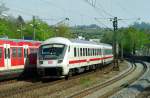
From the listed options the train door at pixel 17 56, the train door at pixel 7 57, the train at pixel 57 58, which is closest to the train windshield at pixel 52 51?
the train at pixel 57 58

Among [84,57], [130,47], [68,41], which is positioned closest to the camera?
[68,41]

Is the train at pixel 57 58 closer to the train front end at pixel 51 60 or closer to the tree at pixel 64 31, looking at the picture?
the train front end at pixel 51 60

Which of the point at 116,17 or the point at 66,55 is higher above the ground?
the point at 116,17

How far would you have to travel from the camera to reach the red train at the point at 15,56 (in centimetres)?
2747

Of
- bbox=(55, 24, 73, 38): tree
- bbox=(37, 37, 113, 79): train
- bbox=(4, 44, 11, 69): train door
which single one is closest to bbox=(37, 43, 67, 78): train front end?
bbox=(37, 37, 113, 79): train

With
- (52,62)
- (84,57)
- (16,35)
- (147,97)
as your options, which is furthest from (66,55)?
(16,35)

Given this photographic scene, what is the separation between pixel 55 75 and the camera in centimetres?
2972

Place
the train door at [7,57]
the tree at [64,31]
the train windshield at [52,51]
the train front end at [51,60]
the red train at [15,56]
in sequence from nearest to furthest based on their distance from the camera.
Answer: the red train at [15,56]
the train door at [7,57]
the train front end at [51,60]
the train windshield at [52,51]
the tree at [64,31]

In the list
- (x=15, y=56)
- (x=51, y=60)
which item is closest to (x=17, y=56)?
(x=15, y=56)

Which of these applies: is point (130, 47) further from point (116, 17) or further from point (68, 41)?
point (68, 41)

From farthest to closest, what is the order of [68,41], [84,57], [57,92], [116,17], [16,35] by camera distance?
[16,35]
[116,17]
[84,57]
[68,41]
[57,92]

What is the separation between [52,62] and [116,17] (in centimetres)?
2099

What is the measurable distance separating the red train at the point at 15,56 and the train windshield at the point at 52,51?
1531mm

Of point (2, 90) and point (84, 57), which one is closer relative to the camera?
point (2, 90)
